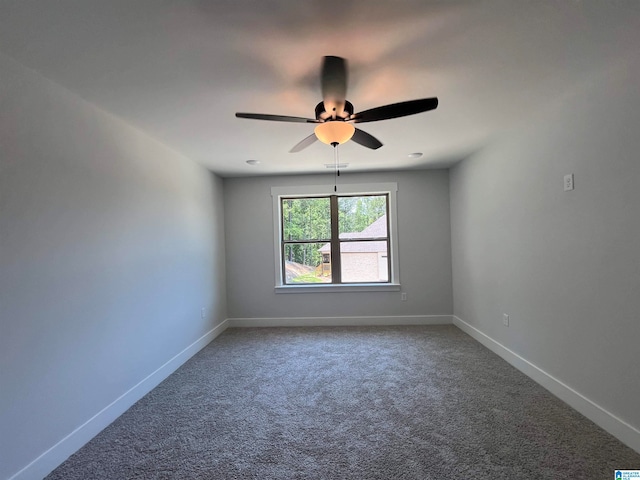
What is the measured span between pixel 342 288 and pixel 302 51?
10.9 feet

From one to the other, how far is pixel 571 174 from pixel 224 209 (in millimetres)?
4002

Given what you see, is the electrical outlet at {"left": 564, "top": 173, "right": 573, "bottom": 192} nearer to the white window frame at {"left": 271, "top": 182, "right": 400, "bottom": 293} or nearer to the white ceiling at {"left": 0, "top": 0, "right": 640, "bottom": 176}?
the white ceiling at {"left": 0, "top": 0, "right": 640, "bottom": 176}

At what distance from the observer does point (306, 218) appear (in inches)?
181

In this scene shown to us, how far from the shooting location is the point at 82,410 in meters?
1.91

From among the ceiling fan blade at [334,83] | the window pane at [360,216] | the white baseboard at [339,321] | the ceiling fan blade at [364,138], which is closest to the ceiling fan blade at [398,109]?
the ceiling fan blade at [334,83]

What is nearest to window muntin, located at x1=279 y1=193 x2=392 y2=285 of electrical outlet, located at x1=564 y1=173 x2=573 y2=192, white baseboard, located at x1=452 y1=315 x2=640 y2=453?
white baseboard, located at x1=452 y1=315 x2=640 y2=453

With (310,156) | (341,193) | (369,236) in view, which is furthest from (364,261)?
(310,156)

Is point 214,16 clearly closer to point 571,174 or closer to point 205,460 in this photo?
point 205,460

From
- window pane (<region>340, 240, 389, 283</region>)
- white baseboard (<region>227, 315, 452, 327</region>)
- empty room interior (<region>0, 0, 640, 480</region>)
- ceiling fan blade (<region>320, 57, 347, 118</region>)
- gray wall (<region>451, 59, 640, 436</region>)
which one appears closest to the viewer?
empty room interior (<region>0, 0, 640, 480</region>)

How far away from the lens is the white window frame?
170 inches

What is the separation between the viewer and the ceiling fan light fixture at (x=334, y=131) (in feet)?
5.87

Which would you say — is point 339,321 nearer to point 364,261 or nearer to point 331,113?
point 364,261

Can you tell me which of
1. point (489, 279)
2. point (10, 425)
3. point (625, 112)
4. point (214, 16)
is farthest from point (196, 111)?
point (489, 279)

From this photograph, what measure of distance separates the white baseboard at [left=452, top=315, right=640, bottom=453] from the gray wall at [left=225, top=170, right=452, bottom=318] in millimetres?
1241
